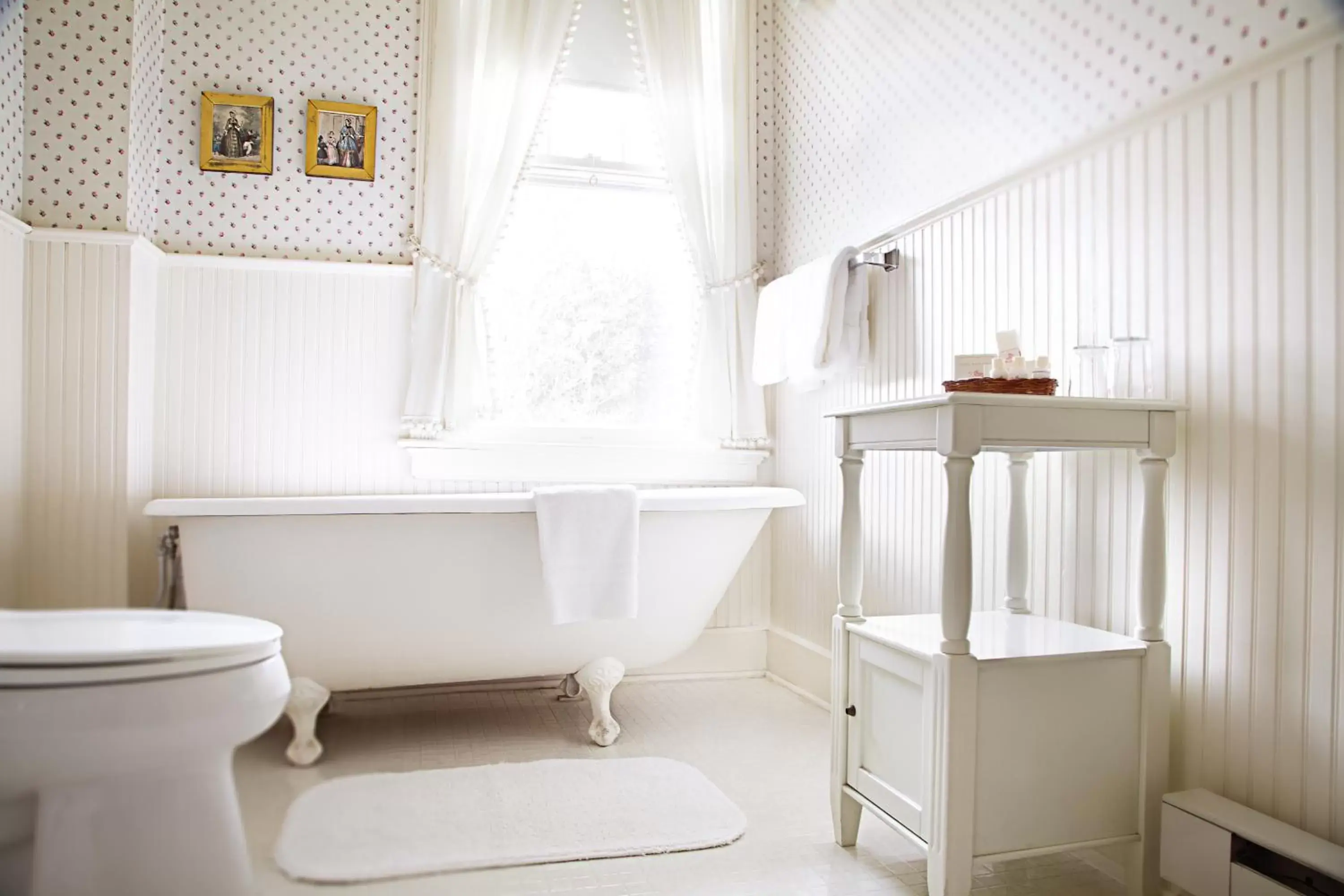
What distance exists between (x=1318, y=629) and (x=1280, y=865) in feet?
1.10

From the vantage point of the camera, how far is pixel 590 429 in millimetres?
3092

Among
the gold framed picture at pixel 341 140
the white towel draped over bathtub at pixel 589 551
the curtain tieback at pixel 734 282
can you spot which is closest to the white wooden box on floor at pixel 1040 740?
the white towel draped over bathtub at pixel 589 551

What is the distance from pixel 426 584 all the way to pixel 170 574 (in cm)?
64

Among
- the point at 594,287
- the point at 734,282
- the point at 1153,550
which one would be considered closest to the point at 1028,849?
the point at 1153,550

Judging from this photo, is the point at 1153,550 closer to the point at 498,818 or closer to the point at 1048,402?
the point at 1048,402

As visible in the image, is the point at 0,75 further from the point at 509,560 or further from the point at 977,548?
the point at 977,548

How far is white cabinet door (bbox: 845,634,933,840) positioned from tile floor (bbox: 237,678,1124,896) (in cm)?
16

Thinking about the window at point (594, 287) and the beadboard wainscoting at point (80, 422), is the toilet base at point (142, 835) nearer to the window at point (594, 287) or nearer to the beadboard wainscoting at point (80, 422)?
the beadboard wainscoting at point (80, 422)

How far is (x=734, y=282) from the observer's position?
125 inches

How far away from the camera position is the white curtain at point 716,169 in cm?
313

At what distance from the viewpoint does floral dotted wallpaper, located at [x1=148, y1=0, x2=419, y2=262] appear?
2.72 meters

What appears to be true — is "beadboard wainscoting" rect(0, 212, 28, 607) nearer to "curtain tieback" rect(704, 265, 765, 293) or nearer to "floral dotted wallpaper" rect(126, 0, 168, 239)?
"floral dotted wallpaper" rect(126, 0, 168, 239)

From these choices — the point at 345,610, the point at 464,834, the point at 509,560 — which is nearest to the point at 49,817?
the point at 464,834

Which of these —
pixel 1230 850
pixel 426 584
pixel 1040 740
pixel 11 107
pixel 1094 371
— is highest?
pixel 11 107
